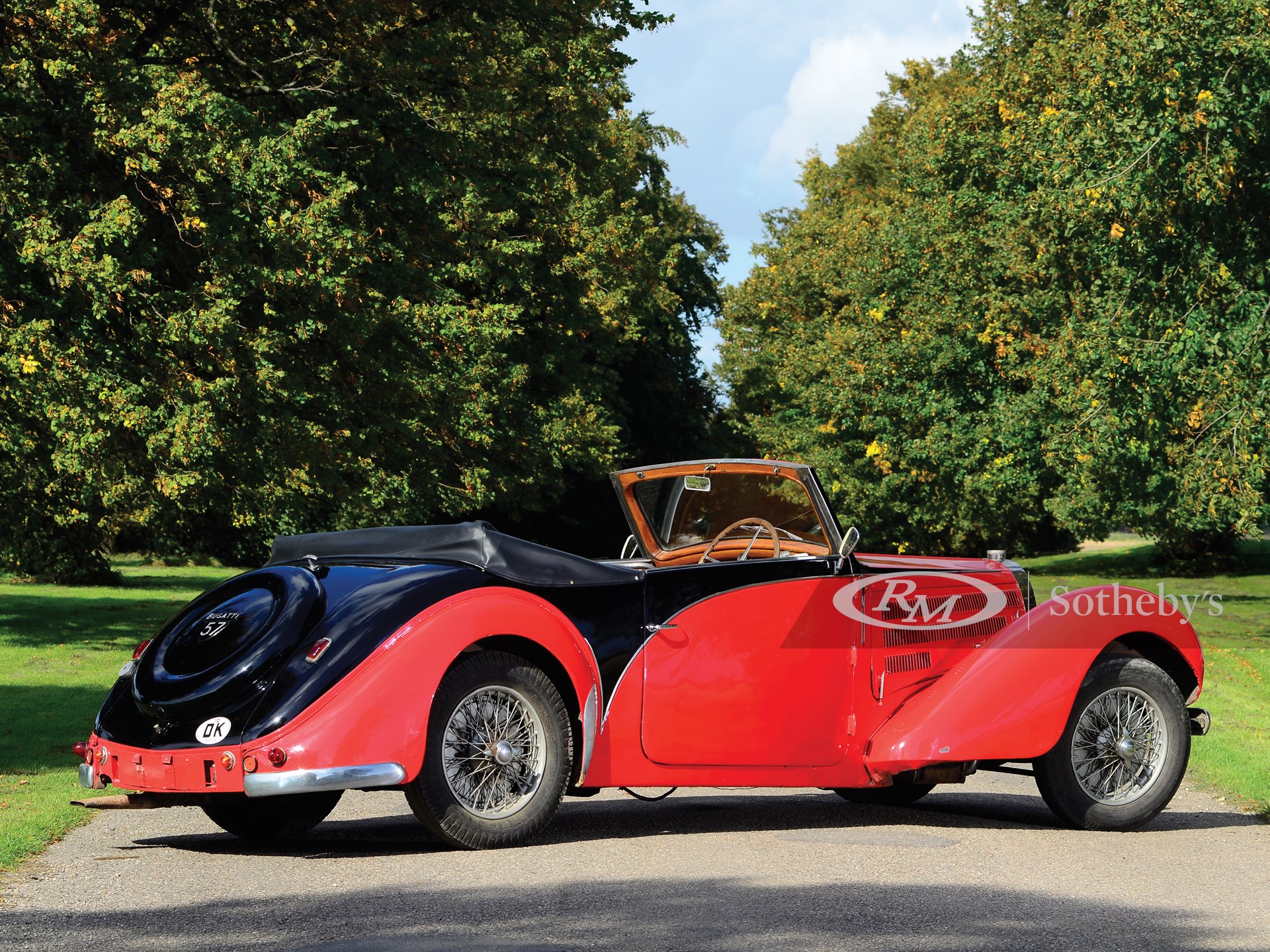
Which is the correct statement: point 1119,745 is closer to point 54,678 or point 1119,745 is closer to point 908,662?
point 908,662

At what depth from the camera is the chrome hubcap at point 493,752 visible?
6.04m

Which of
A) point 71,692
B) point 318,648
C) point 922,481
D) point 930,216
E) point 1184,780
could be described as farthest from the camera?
point 922,481

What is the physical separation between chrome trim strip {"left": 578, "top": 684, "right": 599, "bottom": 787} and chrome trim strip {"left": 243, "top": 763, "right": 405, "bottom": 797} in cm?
101

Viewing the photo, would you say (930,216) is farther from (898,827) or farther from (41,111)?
(898,827)

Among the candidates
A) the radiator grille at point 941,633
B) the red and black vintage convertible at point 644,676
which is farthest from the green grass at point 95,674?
the radiator grille at point 941,633

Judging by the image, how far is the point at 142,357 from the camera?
16.4m

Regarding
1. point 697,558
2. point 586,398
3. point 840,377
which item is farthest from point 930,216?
point 697,558

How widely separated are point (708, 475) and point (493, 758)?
236 centimetres

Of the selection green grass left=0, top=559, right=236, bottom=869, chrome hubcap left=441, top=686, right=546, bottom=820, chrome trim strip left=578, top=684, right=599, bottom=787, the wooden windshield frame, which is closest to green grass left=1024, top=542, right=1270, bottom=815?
the wooden windshield frame

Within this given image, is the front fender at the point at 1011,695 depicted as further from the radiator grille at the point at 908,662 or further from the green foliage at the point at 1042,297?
the green foliage at the point at 1042,297

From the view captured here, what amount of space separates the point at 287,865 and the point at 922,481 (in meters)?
31.8

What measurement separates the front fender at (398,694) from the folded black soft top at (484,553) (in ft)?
0.69

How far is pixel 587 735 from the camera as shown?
6375mm

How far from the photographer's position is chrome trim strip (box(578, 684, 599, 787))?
251 inches
